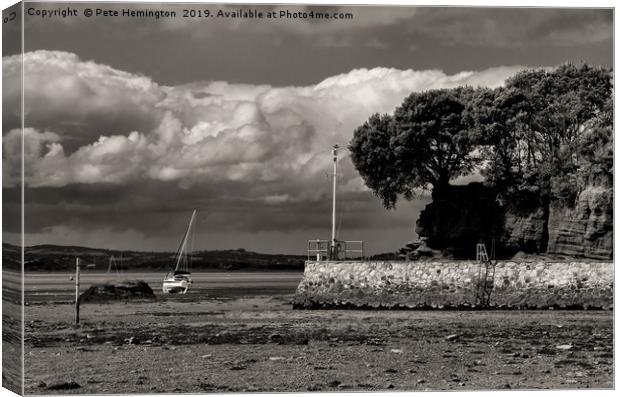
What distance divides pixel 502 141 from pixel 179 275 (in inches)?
497

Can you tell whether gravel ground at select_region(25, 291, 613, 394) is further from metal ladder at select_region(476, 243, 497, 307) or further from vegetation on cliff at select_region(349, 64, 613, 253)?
vegetation on cliff at select_region(349, 64, 613, 253)

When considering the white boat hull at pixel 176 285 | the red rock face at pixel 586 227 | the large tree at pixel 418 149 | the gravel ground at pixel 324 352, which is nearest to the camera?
the gravel ground at pixel 324 352

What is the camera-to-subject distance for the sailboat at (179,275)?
24.4m

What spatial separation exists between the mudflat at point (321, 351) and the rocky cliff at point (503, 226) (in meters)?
1.85

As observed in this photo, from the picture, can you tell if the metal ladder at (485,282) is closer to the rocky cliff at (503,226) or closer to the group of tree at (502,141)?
the rocky cliff at (503,226)

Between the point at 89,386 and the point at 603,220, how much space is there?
13.7 meters

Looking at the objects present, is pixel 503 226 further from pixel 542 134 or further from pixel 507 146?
pixel 542 134

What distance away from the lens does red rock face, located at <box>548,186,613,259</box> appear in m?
24.9

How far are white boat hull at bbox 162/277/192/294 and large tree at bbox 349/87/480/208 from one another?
10.7 metres

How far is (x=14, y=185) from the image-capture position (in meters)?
14.8

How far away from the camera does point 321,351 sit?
742 inches

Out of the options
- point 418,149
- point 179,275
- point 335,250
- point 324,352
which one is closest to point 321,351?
point 324,352

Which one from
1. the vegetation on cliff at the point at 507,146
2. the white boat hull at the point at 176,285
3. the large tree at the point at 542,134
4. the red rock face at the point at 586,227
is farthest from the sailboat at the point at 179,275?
the red rock face at the point at 586,227

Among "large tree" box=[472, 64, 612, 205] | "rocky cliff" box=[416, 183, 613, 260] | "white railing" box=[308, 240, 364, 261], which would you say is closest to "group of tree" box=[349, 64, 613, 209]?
"large tree" box=[472, 64, 612, 205]
